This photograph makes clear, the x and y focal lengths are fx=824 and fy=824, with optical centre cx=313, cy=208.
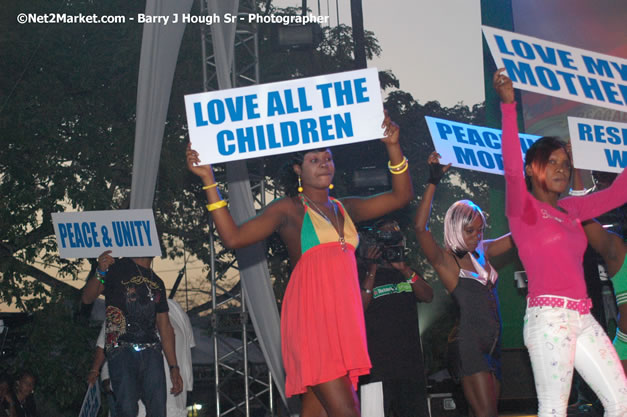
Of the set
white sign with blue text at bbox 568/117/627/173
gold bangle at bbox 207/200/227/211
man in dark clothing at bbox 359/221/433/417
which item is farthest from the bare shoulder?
white sign with blue text at bbox 568/117/627/173

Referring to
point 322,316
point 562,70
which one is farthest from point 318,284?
point 562,70

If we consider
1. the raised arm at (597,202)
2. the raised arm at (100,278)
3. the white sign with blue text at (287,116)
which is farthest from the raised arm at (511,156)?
the raised arm at (100,278)

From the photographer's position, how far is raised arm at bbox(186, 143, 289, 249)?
3762mm

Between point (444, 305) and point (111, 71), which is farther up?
point (111, 71)

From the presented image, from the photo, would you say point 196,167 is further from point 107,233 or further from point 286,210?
point 107,233

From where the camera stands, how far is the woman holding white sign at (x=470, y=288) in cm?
448

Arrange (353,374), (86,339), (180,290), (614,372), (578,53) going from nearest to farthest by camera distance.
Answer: (614,372) → (353,374) → (578,53) → (86,339) → (180,290)

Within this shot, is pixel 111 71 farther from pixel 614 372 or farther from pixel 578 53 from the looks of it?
pixel 614 372

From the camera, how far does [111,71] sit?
588 inches

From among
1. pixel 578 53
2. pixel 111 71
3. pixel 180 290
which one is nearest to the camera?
pixel 578 53

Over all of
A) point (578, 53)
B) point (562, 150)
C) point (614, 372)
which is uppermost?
point (578, 53)

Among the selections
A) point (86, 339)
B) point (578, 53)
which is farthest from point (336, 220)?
point (86, 339)

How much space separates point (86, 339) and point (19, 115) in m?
3.92

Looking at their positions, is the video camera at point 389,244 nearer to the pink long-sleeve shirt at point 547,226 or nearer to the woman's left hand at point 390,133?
the woman's left hand at point 390,133
